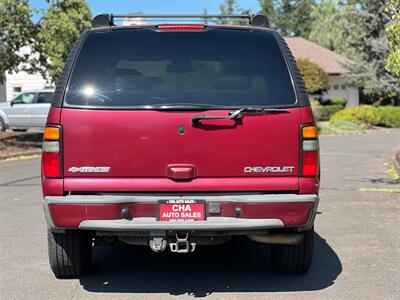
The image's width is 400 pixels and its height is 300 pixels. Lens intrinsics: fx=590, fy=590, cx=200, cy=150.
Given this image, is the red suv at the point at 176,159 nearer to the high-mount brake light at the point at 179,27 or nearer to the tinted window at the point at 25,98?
the high-mount brake light at the point at 179,27

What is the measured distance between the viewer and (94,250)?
249 inches

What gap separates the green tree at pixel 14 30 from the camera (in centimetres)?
1593

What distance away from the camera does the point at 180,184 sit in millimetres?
4352

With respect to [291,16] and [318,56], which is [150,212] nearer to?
[318,56]

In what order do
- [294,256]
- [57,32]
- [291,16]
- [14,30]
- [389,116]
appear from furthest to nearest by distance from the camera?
[291,16], [389,116], [57,32], [14,30], [294,256]

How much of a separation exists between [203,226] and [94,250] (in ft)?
7.84

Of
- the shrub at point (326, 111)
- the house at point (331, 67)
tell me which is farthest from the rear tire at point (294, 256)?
the house at point (331, 67)

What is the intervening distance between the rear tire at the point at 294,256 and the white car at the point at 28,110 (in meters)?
17.4

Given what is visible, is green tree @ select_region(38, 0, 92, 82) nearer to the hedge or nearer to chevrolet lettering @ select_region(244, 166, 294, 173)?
chevrolet lettering @ select_region(244, 166, 294, 173)

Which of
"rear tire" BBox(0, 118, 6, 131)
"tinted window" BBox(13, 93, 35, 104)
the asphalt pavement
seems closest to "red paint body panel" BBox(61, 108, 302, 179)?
the asphalt pavement

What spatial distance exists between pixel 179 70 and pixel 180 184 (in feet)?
3.09

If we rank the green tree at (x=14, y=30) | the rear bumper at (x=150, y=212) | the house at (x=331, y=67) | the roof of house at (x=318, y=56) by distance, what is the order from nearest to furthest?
1. the rear bumper at (x=150, y=212)
2. the green tree at (x=14, y=30)
3. the roof of house at (x=318, y=56)
4. the house at (x=331, y=67)

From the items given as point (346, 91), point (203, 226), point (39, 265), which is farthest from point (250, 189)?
point (346, 91)

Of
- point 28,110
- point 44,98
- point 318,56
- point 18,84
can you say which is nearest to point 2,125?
point 28,110
